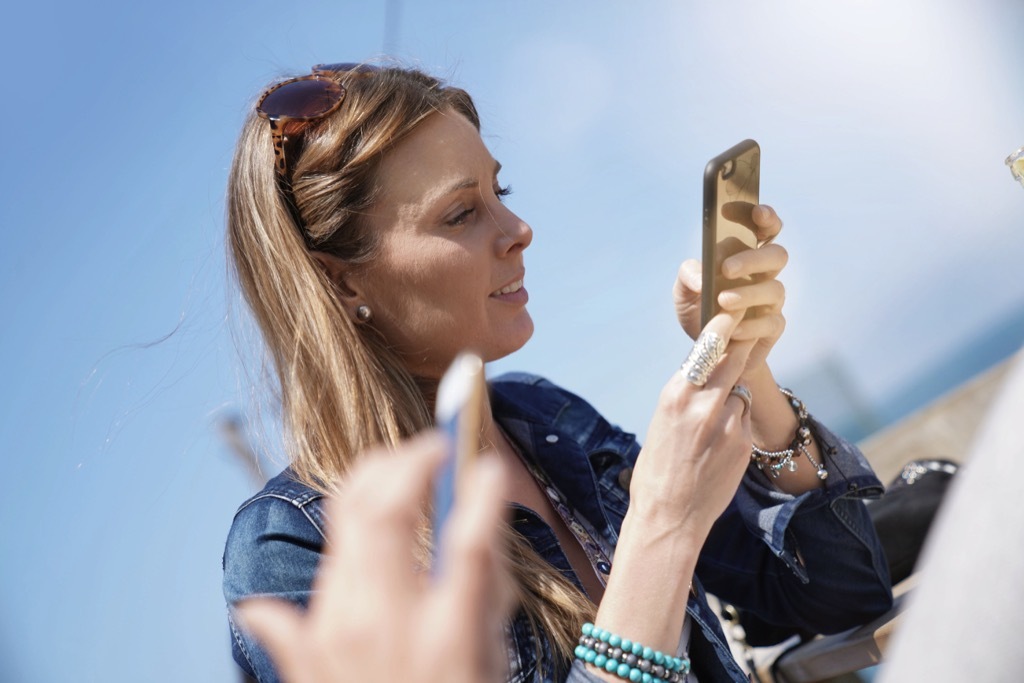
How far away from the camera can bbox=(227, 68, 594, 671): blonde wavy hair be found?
1146 mm

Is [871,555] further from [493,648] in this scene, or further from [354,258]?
[493,648]

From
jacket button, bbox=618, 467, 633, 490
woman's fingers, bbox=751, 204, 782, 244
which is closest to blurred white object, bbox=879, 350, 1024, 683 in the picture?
woman's fingers, bbox=751, 204, 782, 244

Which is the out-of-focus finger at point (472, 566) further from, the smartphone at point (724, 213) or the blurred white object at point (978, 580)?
the smartphone at point (724, 213)

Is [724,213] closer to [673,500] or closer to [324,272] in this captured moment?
[673,500]

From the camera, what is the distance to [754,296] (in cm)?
102

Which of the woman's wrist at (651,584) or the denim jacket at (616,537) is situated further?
the denim jacket at (616,537)

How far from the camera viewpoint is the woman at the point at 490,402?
0.96m

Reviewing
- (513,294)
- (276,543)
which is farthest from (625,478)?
(276,543)

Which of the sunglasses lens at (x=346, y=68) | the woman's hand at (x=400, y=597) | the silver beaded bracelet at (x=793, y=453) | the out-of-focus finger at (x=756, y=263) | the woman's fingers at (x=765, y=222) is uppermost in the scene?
the sunglasses lens at (x=346, y=68)

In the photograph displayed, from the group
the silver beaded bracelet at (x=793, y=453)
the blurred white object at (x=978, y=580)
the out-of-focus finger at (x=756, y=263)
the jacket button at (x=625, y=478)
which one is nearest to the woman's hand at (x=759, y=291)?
the out-of-focus finger at (x=756, y=263)

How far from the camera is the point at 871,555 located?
4.53 ft

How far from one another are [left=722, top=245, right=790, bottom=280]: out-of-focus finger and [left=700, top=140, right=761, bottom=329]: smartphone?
0.01 m

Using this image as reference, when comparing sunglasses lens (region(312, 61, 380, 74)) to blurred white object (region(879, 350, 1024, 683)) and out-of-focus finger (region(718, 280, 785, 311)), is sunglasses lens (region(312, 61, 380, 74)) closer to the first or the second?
out-of-focus finger (region(718, 280, 785, 311))

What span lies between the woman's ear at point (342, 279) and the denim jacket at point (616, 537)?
0.28 meters
